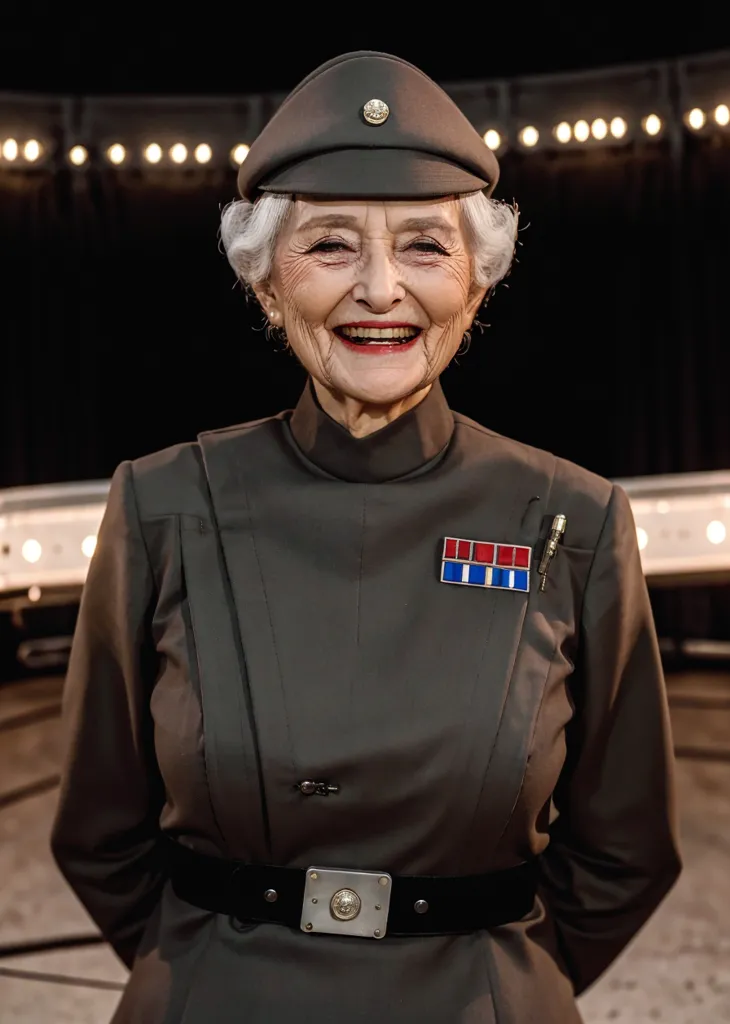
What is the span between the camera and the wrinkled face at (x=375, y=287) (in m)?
1.17

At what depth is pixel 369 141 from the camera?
1.15 meters

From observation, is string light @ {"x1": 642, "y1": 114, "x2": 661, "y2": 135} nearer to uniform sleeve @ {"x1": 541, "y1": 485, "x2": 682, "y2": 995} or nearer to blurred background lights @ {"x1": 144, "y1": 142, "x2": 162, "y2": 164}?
blurred background lights @ {"x1": 144, "y1": 142, "x2": 162, "y2": 164}

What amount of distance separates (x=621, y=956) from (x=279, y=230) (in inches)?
75.2

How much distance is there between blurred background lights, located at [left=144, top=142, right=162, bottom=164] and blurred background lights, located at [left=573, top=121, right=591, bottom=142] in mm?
1725

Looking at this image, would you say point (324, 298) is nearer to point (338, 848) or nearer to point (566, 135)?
point (338, 848)

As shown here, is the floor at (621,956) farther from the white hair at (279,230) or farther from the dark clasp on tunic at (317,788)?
the white hair at (279,230)

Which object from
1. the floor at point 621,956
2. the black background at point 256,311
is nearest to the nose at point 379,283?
the floor at point 621,956

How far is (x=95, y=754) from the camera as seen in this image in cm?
130

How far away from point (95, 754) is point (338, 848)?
1.04 ft

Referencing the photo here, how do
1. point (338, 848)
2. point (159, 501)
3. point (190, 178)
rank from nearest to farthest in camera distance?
point (338, 848) → point (159, 501) → point (190, 178)

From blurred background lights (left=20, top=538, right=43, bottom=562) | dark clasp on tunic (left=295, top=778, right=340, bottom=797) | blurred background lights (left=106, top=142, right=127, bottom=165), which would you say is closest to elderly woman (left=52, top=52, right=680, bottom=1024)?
dark clasp on tunic (left=295, top=778, right=340, bottom=797)

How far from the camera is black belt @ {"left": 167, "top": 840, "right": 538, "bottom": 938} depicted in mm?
1141

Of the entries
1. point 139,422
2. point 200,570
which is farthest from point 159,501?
point 139,422

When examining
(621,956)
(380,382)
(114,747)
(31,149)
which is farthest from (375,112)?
(31,149)
